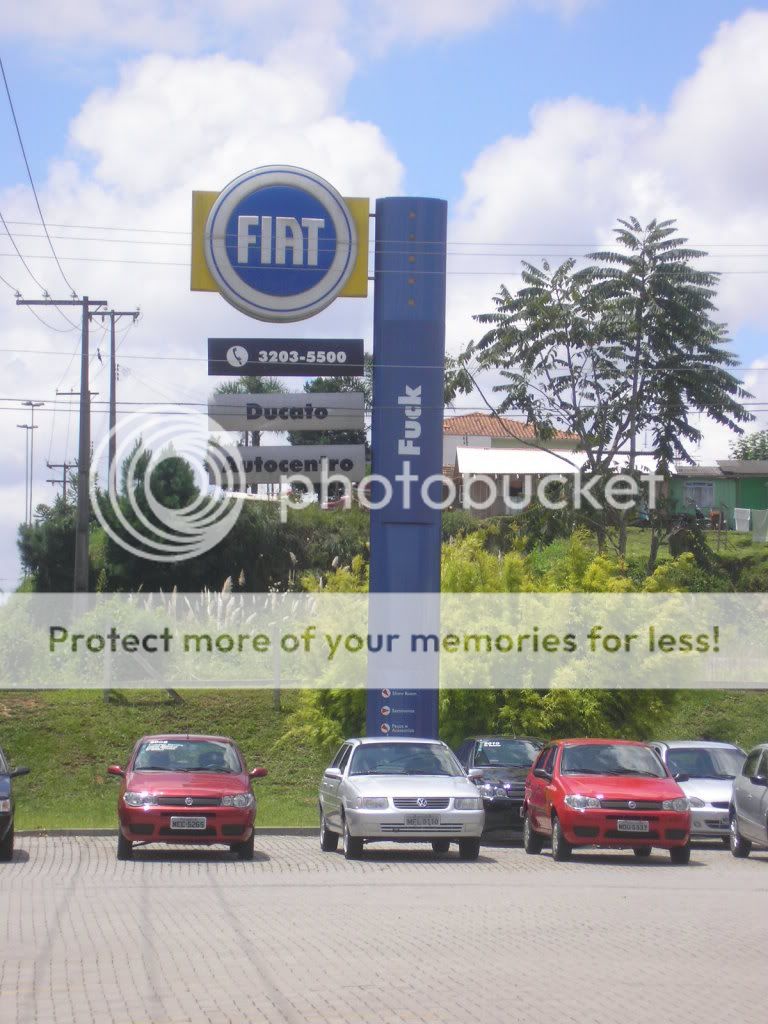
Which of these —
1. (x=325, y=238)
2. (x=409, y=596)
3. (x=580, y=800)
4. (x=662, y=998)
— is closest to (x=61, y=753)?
(x=409, y=596)

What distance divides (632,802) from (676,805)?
1.89 ft

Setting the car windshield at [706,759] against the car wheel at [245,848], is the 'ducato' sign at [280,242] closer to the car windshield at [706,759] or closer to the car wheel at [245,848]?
the car windshield at [706,759]

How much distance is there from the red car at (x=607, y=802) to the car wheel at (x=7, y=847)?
6.79 metres

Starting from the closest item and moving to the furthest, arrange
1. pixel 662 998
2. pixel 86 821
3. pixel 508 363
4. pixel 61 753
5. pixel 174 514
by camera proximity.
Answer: pixel 662 998, pixel 86 821, pixel 61 753, pixel 508 363, pixel 174 514

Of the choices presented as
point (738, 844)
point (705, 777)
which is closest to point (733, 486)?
point (705, 777)

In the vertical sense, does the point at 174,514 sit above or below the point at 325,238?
below

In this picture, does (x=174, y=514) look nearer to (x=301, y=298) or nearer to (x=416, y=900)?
(x=301, y=298)

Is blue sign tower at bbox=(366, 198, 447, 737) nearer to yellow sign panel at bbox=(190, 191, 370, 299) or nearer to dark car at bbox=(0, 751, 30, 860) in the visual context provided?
yellow sign panel at bbox=(190, 191, 370, 299)

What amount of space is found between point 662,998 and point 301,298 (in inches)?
774

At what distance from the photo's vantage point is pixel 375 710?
85.0ft

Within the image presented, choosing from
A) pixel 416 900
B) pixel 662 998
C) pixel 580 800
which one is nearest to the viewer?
pixel 662 998

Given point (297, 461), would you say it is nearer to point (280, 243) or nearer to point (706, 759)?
point (280, 243)

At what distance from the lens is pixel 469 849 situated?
17.8 metres

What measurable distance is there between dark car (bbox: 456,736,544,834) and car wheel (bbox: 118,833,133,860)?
5.83 m
